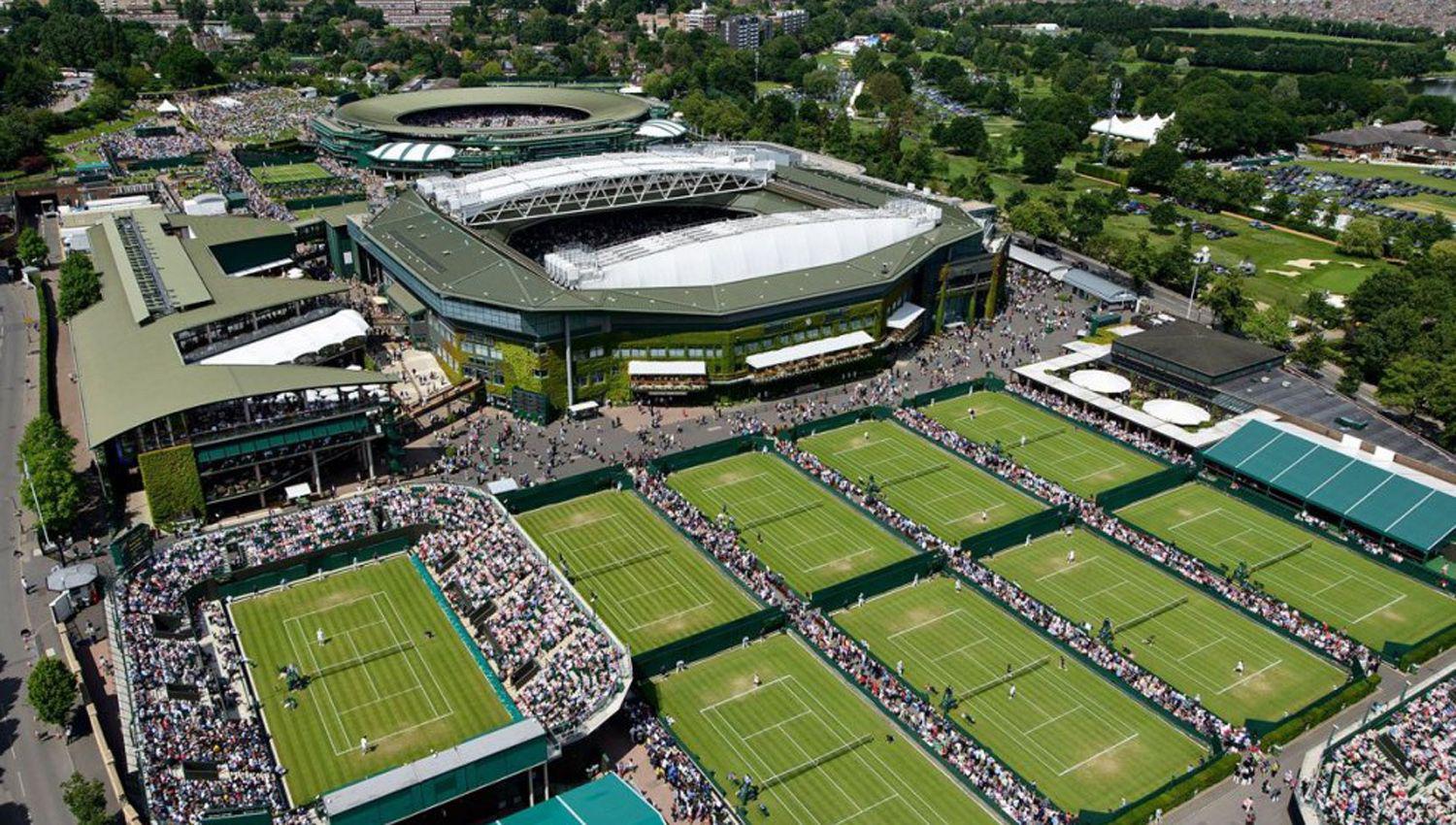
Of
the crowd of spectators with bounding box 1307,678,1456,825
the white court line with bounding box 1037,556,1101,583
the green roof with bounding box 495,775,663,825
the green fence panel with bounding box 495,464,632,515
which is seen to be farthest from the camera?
the green fence panel with bounding box 495,464,632,515

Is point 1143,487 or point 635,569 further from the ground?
point 1143,487

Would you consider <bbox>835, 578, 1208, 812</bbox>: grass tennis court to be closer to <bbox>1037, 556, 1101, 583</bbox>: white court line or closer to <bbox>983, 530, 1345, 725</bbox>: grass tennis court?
<bbox>983, 530, 1345, 725</bbox>: grass tennis court

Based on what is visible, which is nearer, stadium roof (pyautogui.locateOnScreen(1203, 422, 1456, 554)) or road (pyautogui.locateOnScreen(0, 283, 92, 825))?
road (pyautogui.locateOnScreen(0, 283, 92, 825))

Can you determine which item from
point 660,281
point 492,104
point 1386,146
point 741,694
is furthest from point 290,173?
point 1386,146

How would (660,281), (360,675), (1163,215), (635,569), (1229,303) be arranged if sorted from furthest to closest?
(1163,215)
(1229,303)
(660,281)
(635,569)
(360,675)

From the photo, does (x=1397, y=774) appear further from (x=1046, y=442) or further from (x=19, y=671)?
(x=19, y=671)

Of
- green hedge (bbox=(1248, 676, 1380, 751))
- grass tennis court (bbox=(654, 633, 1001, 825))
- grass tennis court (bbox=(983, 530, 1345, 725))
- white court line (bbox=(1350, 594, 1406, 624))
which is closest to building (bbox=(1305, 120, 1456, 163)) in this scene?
white court line (bbox=(1350, 594, 1406, 624))

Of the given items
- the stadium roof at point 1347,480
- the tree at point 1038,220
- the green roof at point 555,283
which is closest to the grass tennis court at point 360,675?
the green roof at point 555,283
